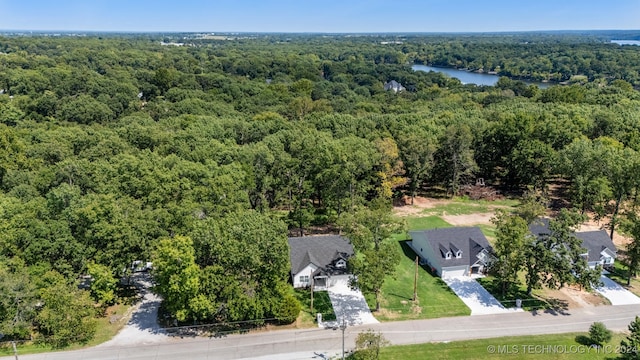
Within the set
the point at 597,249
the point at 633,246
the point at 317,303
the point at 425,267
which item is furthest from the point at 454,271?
the point at 633,246

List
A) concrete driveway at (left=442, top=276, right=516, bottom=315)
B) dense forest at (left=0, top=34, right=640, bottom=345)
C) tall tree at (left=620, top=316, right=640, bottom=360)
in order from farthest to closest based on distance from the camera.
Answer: concrete driveway at (left=442, top=276, right=516, bottom=315)
dense forest at (left=0, top=34, right=640, bottom=345)
tall tree at (left=620, top=316, right=640, bottom=360)

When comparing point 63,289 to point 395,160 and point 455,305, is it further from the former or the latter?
point 395,160

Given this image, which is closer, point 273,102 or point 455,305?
point 455,305

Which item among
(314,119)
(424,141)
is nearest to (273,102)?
(314,119)

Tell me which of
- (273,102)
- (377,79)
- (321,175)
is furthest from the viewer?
(377,79)

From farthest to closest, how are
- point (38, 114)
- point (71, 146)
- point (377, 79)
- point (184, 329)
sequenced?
point (377, 79) → point (38, 114) → point (71, 146) → point (184, 329)

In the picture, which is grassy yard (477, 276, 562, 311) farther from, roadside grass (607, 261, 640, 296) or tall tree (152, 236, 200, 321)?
tall tree (152, 236, 200, 321)

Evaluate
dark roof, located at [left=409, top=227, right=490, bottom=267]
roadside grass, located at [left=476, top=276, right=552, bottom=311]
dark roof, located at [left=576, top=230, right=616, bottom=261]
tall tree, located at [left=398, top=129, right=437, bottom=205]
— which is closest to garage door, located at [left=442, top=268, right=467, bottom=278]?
dark roof, located at [left=409, top=227, right=490, bottom=267]
